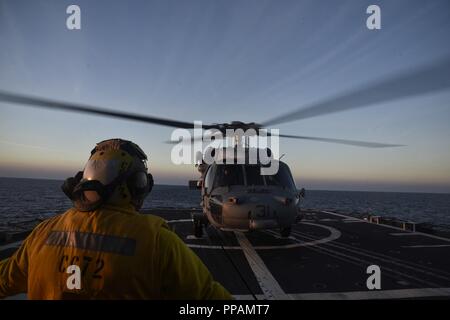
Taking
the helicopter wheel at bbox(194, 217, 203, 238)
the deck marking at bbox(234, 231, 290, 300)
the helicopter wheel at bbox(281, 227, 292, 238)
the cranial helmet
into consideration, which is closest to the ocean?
the helicopter wheel at bbox(194, 217, 203, 238)

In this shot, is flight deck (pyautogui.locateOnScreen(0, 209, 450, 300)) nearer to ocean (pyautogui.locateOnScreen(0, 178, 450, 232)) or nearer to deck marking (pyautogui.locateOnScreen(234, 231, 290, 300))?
deck marking (pyautogui.locateOnScreen(234, 231, 290, 300))

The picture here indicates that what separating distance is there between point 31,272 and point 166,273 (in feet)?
2.92

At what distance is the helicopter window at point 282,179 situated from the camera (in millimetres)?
9836

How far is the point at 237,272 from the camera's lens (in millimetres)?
6824

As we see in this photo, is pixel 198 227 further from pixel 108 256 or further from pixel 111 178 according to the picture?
pixel 108 256

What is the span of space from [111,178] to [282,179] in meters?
8.48

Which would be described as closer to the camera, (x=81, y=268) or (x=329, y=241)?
(x=81, y=268)

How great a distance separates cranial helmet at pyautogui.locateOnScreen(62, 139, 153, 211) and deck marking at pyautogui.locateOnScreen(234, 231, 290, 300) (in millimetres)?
4086

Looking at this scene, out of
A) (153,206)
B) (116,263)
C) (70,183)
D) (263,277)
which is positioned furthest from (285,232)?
(153,206)

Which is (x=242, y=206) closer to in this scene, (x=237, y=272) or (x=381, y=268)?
(x=237, y=272)

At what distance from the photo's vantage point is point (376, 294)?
214 inches

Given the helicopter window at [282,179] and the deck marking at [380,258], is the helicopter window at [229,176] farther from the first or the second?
the deck marking at [380,258]

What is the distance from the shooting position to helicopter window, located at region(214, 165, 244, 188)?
991 centimetres
